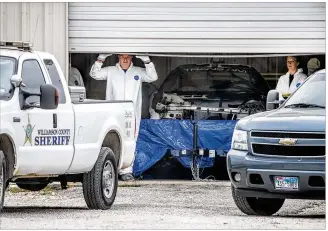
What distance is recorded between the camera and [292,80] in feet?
70.0

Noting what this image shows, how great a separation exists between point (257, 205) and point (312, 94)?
1488mm

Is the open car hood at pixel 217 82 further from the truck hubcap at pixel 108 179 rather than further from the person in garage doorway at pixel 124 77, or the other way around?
the truck hubcap at pixel 108 179

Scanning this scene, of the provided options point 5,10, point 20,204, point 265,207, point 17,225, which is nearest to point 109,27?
point 5,10

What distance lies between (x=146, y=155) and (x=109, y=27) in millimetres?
2289

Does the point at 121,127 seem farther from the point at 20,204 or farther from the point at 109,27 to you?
the point at 109,27

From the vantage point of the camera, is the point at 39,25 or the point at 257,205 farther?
the point at 39,25

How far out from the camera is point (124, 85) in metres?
21.2

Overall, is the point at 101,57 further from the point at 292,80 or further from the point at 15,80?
the point at 15,80

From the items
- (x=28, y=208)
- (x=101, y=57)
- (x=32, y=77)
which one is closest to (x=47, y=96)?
(x=32, y=77)

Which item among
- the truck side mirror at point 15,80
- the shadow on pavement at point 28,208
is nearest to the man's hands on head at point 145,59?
the shadow on pavement at point 28,208

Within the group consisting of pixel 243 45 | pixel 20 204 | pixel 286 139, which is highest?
pixel 243 45

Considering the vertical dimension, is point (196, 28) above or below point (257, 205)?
above

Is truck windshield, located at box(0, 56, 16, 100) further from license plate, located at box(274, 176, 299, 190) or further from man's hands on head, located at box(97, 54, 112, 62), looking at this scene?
man's hands on head, located at box(97, 54, 112, 62)

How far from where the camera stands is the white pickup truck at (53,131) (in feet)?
43.7
